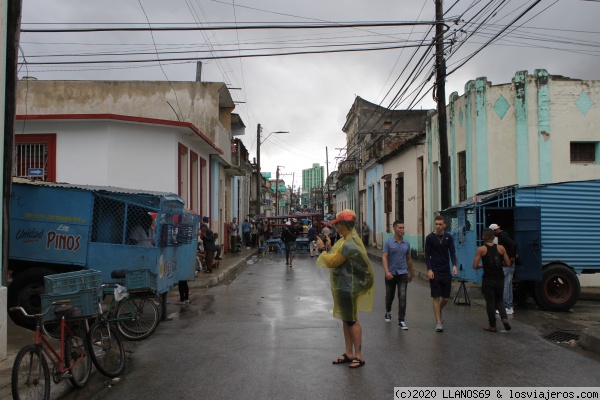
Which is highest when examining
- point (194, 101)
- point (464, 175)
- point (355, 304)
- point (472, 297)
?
point (194, 101)

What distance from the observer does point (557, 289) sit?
1184cm

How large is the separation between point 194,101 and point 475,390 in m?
20.4

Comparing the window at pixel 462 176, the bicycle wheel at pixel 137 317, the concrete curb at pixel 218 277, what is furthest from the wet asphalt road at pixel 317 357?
the window at pixel 462 176

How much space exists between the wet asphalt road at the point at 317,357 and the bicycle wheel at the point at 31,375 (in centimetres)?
70

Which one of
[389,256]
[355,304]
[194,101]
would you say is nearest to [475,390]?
[355,304]

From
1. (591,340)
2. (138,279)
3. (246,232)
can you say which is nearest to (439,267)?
(591,340)

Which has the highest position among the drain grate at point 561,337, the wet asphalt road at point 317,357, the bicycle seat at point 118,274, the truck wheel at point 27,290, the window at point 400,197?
the window at point 400,197

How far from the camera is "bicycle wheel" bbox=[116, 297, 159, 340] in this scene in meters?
8.33

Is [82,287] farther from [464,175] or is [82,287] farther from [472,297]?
[464,175]

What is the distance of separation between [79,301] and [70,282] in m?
0.24

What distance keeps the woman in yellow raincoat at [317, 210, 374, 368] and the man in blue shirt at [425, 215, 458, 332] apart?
270cm

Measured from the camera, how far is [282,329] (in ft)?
29.6

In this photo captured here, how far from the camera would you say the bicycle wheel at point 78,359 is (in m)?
5.77

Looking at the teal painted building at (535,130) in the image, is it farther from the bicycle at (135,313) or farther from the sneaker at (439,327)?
the bicycle at (135,313)
